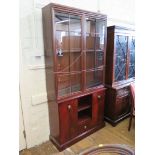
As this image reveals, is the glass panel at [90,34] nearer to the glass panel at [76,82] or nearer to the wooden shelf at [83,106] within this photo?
the glass panel at [76,82]

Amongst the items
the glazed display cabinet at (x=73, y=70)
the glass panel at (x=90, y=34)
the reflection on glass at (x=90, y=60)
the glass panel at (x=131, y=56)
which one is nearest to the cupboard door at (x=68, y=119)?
the glazed display cabinet at (x=73, y=70)

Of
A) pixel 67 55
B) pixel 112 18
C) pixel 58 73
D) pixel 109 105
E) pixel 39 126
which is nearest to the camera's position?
pixel 58 73

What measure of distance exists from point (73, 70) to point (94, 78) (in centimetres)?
48

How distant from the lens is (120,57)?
273cm

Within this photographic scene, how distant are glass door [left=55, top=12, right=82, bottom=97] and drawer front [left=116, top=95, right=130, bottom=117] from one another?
Result: 0.87 m

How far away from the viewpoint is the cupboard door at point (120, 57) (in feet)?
8.63

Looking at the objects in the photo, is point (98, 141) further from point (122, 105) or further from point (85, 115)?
point (122, 105)

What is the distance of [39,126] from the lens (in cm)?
233

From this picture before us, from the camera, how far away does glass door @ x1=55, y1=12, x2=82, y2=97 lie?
2016mm

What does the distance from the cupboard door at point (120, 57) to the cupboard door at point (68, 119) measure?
99 cm
